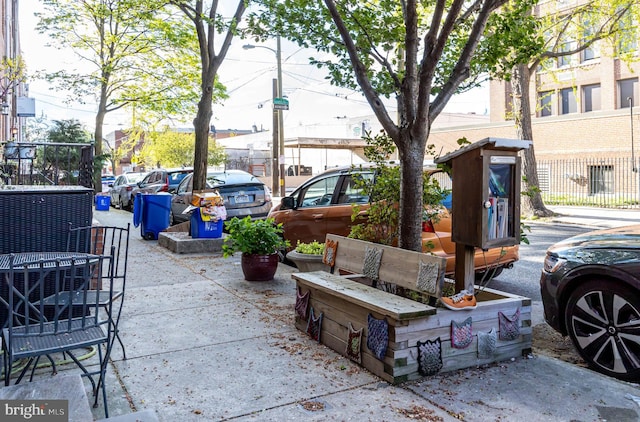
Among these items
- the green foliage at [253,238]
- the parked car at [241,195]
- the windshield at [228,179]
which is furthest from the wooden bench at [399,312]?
the windshield at [228,179]

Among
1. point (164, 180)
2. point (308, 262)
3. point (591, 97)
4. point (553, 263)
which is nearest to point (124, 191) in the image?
point (164, 180)

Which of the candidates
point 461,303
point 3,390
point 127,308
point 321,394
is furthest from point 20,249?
point 461,303

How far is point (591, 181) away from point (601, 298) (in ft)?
86.0

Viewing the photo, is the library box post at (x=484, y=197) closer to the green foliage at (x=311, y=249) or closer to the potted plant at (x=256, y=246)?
the green foliage at (x=311, y=249)

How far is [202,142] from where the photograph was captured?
11.9 meters

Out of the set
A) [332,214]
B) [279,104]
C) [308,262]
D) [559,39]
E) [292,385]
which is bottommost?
[292,385]

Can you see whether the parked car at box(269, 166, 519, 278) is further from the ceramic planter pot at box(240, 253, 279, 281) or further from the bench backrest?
the bench backrest

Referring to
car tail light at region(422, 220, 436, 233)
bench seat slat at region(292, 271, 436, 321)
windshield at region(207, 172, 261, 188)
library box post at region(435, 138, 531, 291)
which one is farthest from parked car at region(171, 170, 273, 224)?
library box post at region(435, 138, 531, 291)

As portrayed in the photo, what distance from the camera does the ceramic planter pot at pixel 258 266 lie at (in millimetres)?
7398

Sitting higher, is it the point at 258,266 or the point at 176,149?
the point at 176,149

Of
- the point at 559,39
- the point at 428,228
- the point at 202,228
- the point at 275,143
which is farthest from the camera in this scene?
the point at 275,143

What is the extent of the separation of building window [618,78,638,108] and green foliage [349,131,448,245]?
29630 mm

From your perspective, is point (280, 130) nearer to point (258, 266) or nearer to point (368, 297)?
point (258, 266)

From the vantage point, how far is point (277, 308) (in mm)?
6109
